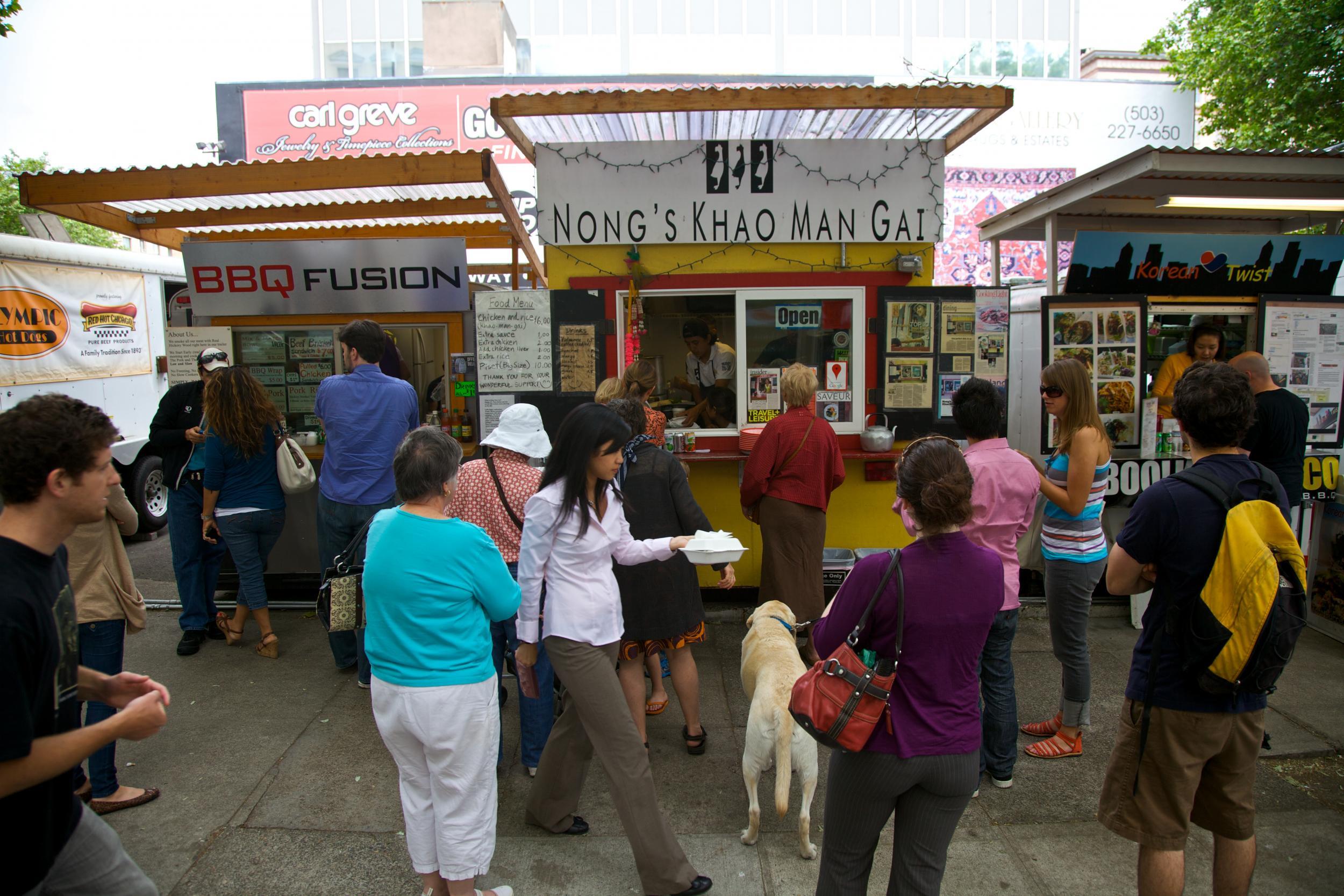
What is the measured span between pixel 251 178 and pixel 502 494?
3677 mm

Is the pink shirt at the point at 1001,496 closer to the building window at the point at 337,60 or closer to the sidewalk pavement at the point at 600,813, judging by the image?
the sidewalk pavement at the point at 600,813

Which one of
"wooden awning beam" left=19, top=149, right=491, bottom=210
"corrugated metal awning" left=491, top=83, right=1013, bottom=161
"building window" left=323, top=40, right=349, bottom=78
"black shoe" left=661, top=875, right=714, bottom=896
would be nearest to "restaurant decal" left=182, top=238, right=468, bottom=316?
"wooden awning beam" left=19, top=149, right=491, bottom=210

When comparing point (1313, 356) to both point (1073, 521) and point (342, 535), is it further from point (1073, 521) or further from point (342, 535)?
point (342, 535)

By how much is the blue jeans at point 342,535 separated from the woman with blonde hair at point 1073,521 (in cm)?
375

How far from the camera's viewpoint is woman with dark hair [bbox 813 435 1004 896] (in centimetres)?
217

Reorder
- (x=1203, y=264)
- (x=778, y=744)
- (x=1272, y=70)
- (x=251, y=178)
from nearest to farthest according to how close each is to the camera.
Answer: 1. (x=778, y=744)
2. (x=251, y=178)
3. (x=1203, y=264)
4. (x=1272, y=70)

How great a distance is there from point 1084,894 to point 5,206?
2875 centimetres

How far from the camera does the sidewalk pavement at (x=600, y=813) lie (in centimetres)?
316

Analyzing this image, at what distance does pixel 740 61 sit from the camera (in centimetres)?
2289

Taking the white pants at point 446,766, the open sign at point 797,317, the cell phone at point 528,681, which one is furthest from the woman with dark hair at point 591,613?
the open sign at point 797,317

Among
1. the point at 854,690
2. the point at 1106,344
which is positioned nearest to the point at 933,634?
the point at 854,690

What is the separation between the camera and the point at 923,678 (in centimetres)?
219

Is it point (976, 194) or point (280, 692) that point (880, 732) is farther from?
point (976, 194)

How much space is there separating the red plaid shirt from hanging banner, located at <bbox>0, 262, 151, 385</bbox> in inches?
257
